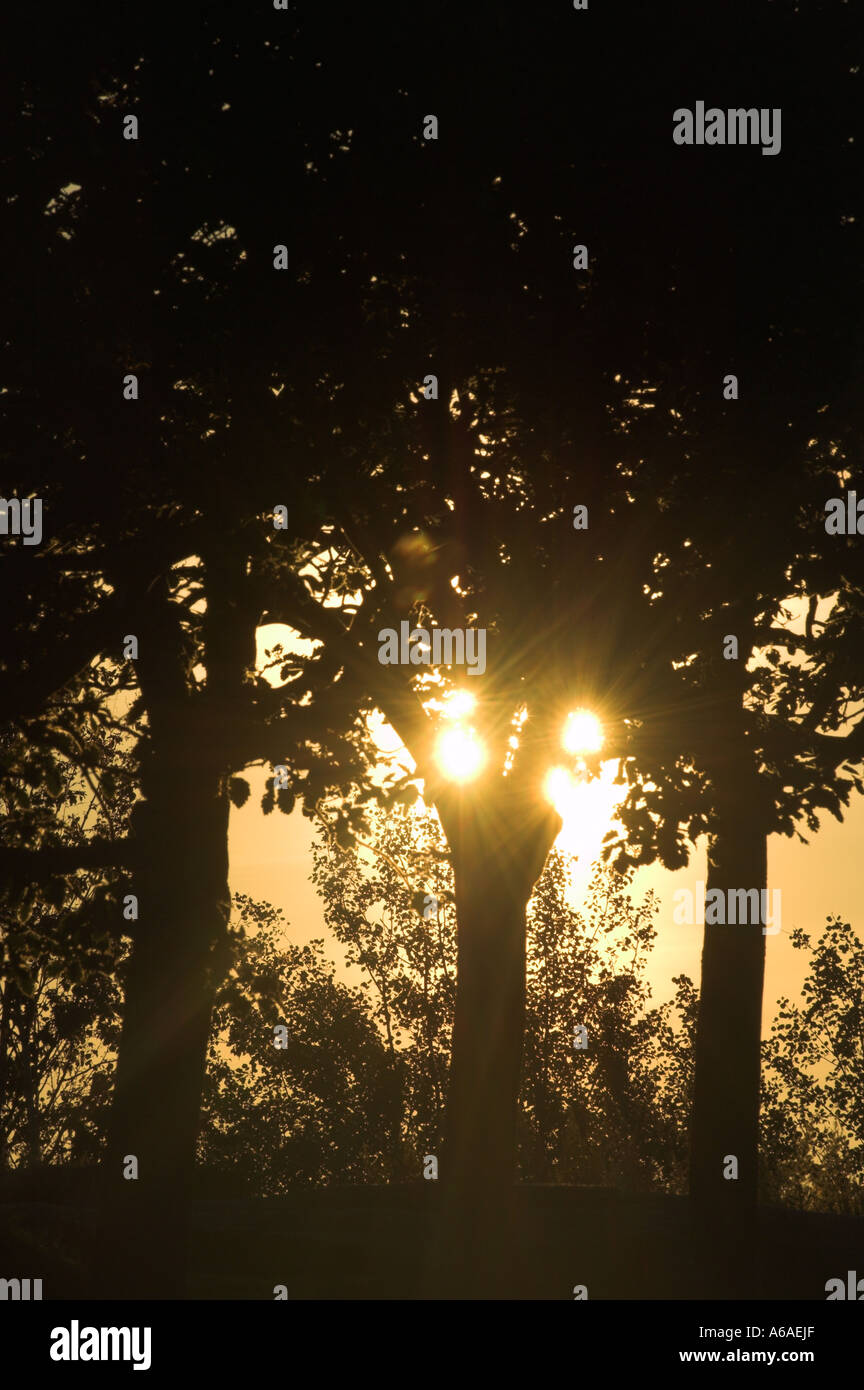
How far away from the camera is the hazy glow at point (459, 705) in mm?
17553

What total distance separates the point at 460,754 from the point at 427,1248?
21.4 feet

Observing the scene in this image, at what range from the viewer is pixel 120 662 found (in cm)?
2011

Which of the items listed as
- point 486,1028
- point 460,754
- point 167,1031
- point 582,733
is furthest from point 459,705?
point 167,1031

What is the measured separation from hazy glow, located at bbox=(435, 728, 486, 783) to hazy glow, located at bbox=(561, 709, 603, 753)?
1.24m

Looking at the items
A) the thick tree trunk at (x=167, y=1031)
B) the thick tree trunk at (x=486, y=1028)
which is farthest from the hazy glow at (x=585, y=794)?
the thick tree trunk at (x=167, y=1031)

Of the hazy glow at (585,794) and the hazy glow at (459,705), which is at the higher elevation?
the hazy glow at (459,705)

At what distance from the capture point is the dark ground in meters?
17.9

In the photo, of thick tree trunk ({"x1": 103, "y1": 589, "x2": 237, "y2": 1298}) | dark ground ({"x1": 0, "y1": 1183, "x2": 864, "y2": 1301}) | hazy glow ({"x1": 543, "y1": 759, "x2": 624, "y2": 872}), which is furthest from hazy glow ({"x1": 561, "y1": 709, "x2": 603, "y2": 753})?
dark ground ({"x1": 0, "y1": 1183, "x2": 864, "y2": 1301})

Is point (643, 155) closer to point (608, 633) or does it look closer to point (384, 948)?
point (608, 633)

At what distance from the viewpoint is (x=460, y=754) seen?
17984 mm

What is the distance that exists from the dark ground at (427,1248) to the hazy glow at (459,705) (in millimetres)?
6393

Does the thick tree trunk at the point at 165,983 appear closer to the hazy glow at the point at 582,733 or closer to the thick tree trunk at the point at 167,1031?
the thick tree trunk at the point at 167,1031

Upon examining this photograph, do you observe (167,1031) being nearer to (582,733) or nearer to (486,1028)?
(486,1028)
